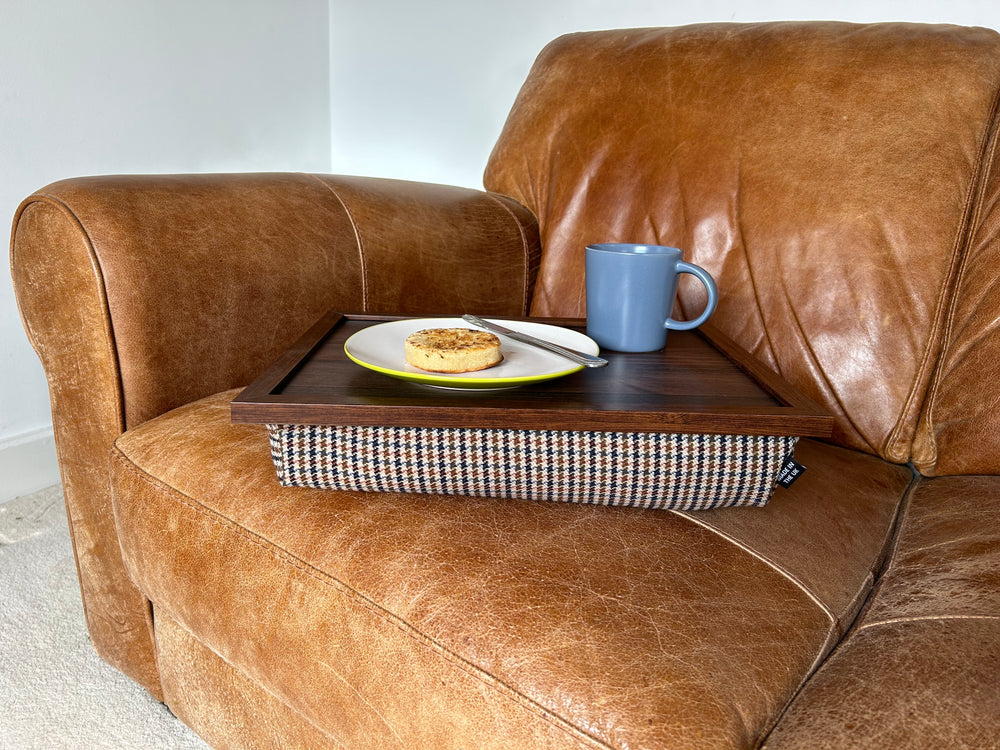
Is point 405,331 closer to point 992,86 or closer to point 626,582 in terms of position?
point 626,582

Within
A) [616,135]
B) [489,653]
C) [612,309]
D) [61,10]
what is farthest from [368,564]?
[61,10]

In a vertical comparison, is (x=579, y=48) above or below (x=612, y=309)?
above

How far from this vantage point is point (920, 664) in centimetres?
45

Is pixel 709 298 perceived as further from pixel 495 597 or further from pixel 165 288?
pixel 165 288

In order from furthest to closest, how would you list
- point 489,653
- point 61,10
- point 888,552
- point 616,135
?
1. point 61,10
2. point 616,135
3. point 888,552
4. point 489,653

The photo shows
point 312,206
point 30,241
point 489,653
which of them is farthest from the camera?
point 312,206

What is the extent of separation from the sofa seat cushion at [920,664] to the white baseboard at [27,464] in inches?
57.1

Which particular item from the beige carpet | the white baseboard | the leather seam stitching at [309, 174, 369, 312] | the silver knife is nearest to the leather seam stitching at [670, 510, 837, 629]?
the silver knife

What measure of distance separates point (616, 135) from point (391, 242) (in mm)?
366

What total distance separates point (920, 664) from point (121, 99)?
1636 millimetres

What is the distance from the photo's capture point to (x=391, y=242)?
965mm

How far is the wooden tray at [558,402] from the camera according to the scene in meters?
0.54

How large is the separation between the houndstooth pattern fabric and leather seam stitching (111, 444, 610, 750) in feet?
0.21

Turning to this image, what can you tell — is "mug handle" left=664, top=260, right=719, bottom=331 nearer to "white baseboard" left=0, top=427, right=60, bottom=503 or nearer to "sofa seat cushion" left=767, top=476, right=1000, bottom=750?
"sofa seat cushion" left=767, top=476, right=1000, bottom=750
